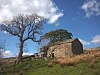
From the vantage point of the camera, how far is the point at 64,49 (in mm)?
75312

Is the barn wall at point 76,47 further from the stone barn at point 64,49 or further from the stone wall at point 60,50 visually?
the stone wall at point 60,50

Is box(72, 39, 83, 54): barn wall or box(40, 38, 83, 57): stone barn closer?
box(40, 38, 83, 57): stone barn

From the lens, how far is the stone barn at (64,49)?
74500 millimetres

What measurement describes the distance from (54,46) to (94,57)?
37.5 m

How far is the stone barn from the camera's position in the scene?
74.5 metres

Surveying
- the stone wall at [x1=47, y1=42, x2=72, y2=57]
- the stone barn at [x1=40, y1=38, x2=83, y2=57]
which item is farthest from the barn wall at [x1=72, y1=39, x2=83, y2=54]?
the stone wall at [x1=47, y1=42, x2=72, y2=57]

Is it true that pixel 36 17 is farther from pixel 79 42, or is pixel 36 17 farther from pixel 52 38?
pixel 52 38

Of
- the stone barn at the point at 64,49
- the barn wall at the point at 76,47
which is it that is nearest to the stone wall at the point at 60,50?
the stone barn at the point at 64,49

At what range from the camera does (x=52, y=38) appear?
10081cm

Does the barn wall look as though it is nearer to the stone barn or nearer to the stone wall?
the stone barn

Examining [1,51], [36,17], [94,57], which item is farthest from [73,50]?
[94,57]

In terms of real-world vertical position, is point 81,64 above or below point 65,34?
below

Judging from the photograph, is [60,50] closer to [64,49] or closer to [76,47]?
[64,49]

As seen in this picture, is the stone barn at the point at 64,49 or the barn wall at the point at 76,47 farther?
the barn wall at the point at 76,47
